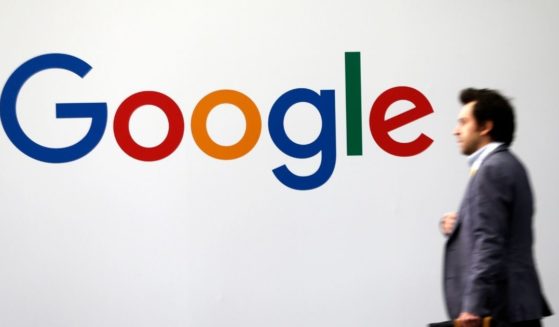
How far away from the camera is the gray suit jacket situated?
8.33 feet

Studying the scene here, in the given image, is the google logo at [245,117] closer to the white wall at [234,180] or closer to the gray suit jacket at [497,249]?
the white wall at [234,180]

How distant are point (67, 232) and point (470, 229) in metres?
2.06

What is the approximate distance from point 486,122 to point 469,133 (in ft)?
0.23

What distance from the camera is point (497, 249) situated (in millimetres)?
2535

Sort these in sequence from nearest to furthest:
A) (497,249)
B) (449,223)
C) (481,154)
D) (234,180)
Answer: (497,249)
(481,154)
(449,223)
(234,180)

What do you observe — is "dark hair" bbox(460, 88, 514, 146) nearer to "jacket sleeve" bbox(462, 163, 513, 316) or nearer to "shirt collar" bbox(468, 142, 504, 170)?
"shirt collar" bbox(468, 142, 504, 170)

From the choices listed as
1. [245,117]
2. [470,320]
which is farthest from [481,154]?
[245,117]

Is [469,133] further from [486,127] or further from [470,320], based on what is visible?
[470,320]

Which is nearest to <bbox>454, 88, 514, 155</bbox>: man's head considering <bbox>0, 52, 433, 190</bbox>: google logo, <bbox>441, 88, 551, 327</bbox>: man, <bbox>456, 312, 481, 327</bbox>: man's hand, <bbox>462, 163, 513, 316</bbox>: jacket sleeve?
<bbox>441, 88, 551, 327</bbox>: man

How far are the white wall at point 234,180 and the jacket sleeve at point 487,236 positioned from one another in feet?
4.30

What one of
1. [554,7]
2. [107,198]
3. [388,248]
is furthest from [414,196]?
[107,198]

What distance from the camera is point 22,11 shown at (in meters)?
3.77

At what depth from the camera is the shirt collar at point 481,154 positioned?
8.79 feet

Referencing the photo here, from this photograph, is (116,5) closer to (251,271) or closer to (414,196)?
(251,271)
